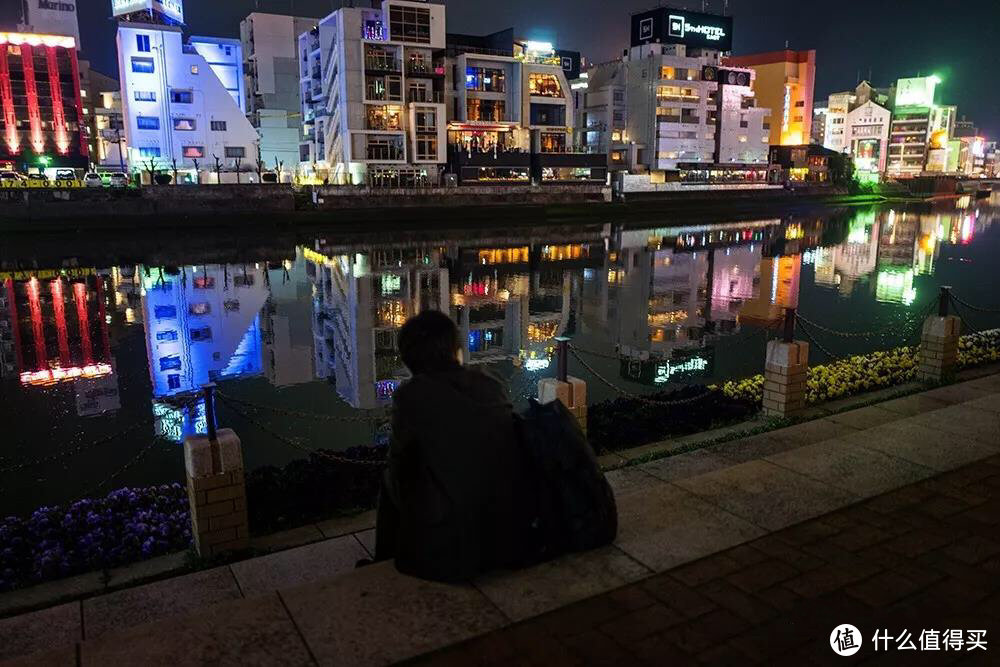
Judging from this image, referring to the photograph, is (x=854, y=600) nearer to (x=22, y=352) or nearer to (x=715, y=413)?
(x=715, y=413)

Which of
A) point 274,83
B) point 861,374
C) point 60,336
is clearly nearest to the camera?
point 861,374

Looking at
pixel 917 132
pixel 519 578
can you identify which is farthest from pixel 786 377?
pixel 917 132

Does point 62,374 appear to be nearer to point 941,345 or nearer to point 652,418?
point 652,418

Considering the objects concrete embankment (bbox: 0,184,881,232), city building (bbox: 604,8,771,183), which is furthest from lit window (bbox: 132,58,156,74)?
city building (bbox: 604,8,771,183)

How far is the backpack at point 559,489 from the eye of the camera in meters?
3.93

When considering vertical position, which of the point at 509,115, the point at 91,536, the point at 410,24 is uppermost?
the point at 410,24

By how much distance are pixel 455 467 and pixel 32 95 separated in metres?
84.5

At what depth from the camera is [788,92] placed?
106 metres

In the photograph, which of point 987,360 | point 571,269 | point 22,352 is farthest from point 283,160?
point 987,360

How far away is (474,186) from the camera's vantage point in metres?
60.0

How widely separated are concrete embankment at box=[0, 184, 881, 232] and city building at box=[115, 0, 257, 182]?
678 centimetres

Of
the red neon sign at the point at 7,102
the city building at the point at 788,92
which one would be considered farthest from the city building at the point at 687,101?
the red neon sign at the point at 7,102

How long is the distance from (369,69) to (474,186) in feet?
40.0

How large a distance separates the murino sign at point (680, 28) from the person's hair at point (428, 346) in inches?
3303
